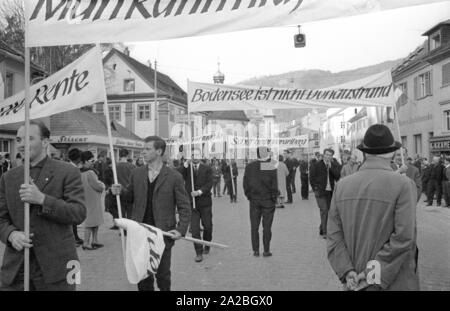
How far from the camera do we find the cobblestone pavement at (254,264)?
6504mm

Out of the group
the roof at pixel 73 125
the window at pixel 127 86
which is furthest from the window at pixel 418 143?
the window at pixel 127 86

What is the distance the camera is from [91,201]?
966 cm

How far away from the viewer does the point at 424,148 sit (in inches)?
1300

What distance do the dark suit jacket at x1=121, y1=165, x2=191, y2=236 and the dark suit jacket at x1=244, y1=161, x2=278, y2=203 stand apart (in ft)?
11.5

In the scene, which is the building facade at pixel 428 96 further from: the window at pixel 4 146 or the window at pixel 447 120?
the window at pixel 4 146

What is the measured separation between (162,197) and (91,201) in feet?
16.2

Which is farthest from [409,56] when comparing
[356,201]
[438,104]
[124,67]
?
[356,201]

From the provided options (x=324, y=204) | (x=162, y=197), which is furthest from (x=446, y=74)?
(x=162, y=197)

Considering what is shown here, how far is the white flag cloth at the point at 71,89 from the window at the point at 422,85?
103ft

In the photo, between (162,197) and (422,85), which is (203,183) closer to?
(162,197)

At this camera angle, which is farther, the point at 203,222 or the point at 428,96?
the point at 428,96

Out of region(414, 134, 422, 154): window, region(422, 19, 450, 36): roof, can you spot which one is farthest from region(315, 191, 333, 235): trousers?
region(414, 134, 422, 154): window

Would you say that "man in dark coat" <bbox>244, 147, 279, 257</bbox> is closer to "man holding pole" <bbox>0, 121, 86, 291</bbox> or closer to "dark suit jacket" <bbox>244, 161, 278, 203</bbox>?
"dark suit jacket" <bbox>244, 161, 278, 203</bbox>

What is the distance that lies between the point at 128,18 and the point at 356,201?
2.11 m
